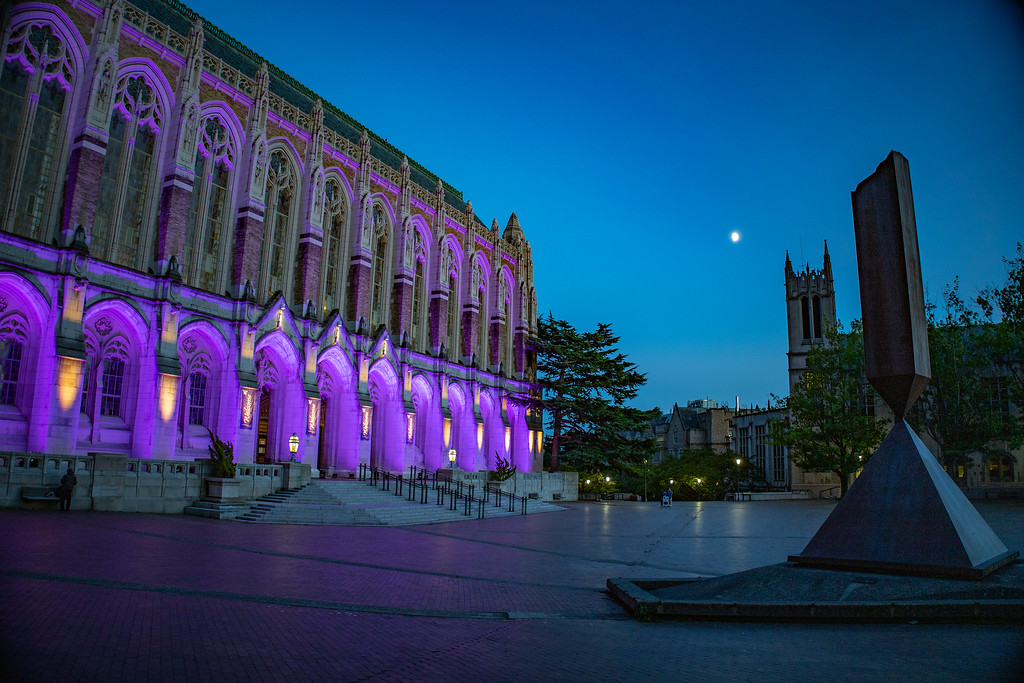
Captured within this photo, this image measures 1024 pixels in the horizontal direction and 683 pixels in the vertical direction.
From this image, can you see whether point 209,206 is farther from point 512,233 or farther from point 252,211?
point 512,233

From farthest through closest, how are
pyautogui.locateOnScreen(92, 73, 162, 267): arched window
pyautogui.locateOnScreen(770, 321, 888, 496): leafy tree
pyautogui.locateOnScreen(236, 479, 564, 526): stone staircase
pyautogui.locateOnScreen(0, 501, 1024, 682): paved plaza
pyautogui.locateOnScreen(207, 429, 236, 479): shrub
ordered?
pyautogui.locateOnScreen(770, 321, 888, 496): leafy tree
pyautogui.locateOnScreen(92, 73, 162, 267): arched window
pyautogui.locateOnScreen(207, 429, 236, 479): shrub
pyautogui.locateOnScreen(236, 479, 564, 526): stone staircase
pyautogui.locateOnScreen(0, 501, 1024, 682): paved plaza

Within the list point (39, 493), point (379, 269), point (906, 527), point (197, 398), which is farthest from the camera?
point (379, 269)

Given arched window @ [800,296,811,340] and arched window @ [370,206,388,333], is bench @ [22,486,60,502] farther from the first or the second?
arched window @ [800,296,811,340]

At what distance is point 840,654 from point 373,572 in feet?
25.6

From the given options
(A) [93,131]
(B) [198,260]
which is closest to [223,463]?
(B) [198,260]

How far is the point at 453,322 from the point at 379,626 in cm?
3839

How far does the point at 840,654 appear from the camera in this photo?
675cm

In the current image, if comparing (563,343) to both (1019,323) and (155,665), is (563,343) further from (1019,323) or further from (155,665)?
(155,665)

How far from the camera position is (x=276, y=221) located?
33.6 metres

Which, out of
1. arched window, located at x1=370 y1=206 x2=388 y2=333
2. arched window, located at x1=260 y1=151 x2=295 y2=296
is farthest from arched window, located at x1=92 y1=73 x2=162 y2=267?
arched window, located at x1=370 y1=206 x2=388 y2=333

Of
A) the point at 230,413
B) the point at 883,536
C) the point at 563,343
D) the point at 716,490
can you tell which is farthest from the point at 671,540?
the point at 716,490

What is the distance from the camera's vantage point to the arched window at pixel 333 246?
35969 mm

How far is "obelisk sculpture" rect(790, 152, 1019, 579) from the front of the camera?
951cm

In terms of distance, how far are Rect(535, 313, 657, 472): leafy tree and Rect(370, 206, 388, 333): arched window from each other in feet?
50.1
